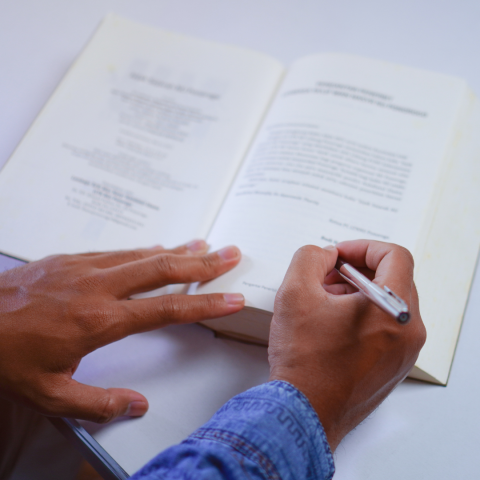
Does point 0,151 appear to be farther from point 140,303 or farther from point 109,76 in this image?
point 140,303

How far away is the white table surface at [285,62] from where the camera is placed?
512 millimetres

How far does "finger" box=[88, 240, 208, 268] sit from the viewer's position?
0.61 m

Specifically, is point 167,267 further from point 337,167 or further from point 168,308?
point 337,167

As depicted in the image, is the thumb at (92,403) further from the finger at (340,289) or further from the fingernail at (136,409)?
the finger at (340,289)

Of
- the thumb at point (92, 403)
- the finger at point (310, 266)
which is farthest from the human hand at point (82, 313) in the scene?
the finger at point (310, 266)

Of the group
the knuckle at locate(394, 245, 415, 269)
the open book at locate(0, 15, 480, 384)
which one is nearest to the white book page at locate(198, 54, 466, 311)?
the open book at locate(0, 15, 480, 384)

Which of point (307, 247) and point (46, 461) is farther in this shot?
point (46, 461)

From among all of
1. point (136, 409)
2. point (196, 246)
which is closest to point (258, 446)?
point (136, 409)

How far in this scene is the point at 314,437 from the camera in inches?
14.8

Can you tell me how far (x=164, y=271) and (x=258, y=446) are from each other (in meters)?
0.30

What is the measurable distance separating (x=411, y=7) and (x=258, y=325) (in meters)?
0.93

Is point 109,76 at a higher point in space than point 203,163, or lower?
higher

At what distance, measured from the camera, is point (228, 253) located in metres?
0.59

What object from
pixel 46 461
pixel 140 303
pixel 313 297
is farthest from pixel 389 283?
pixel 46 461
